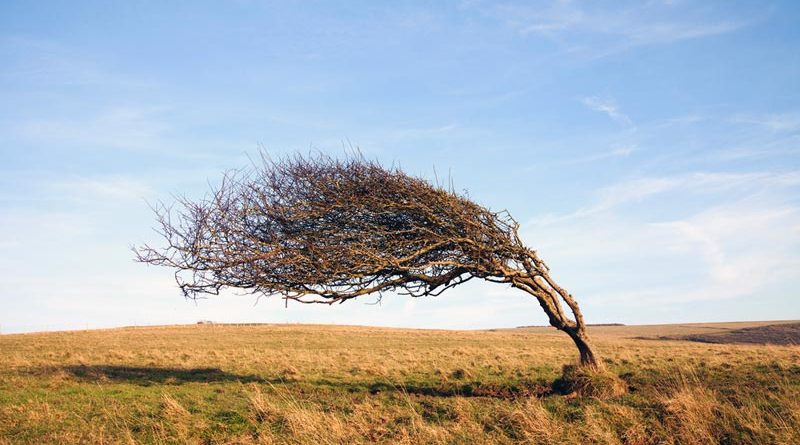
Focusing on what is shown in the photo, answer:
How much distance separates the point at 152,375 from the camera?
60.8 ft

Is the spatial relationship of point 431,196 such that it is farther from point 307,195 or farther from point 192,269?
point 192,269

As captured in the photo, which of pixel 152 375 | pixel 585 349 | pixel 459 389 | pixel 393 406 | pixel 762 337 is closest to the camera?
pixel 393 406

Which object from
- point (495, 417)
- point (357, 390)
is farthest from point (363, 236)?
point (495, 417)

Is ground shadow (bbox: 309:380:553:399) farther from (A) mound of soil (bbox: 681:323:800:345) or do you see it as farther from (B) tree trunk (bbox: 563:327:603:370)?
(A) mound of soil (bbox: 681:323:800:345)

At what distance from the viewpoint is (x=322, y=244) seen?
13.9 metres

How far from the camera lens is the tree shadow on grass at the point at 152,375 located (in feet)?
56.4

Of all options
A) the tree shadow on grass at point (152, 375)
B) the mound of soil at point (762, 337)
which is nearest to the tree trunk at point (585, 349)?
the tree shadow on grass at point (152, 375)

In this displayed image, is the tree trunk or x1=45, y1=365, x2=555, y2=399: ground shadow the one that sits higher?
the tree trunk

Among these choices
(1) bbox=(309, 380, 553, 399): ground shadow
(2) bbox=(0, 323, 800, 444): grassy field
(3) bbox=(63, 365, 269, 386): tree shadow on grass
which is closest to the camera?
(2) bbox=(0, 323, 800, 444): grassy field

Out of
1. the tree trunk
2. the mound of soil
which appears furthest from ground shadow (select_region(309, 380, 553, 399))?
the mound of soil

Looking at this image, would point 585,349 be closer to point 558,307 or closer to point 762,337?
point 558,307

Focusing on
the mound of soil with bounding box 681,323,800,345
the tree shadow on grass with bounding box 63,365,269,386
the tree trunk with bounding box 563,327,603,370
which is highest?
the tree trunk with bounding box 563,327,603,370

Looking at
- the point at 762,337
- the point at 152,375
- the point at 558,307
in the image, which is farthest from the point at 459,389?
the point at 762,337

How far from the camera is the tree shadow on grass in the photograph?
56.4 feet
